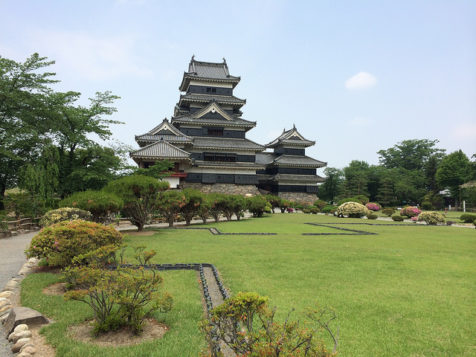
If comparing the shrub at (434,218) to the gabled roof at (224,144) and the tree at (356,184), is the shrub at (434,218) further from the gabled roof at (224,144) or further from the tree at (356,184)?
the tree at (356,184)

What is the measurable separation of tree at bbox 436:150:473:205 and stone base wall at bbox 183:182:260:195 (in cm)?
3485

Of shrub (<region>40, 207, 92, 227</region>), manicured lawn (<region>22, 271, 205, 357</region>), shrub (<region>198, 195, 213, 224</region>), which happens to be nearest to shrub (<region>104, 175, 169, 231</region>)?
shrub (<region>40, 207, 92, 227</region>)

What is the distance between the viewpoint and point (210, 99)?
123ft

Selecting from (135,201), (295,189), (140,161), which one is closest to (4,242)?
(135,201)

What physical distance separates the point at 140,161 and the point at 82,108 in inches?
336

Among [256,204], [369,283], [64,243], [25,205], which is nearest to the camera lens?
[369,283]

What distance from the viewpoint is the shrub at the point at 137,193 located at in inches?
542

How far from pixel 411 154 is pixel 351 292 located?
75.6 metres

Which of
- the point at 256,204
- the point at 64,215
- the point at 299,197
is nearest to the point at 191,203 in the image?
the point at 64,215

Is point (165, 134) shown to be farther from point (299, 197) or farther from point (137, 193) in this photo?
point (137, 193)

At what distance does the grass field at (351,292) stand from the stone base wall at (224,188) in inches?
945

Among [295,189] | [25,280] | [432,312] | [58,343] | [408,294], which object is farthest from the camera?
[295,189]

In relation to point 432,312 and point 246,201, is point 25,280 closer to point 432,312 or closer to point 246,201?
point 432,312

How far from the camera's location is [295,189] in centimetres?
3959
